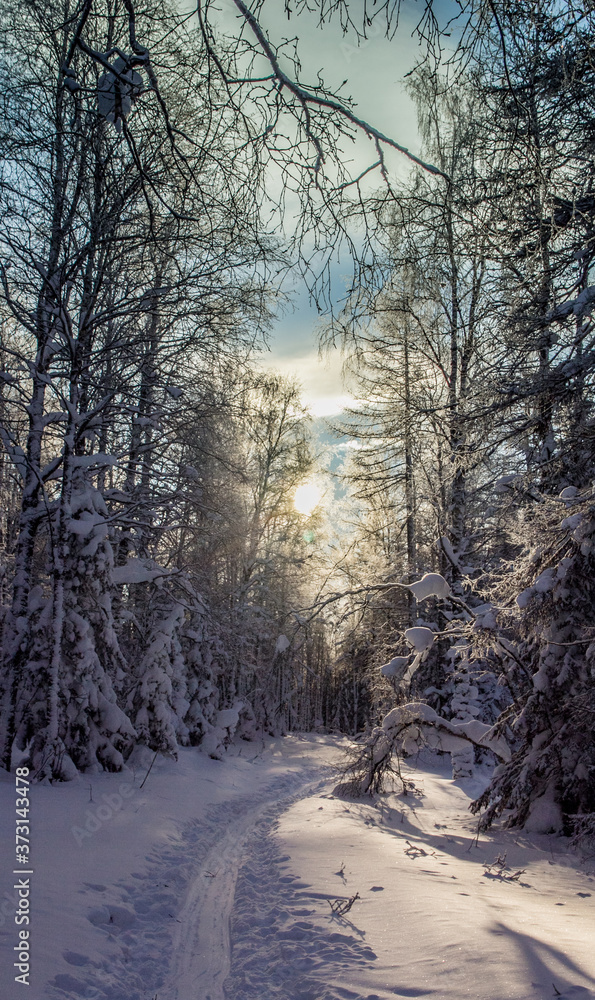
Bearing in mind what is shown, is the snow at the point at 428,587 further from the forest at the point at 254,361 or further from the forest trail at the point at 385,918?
the forest trail at the point at 385,918

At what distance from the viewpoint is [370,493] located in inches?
558

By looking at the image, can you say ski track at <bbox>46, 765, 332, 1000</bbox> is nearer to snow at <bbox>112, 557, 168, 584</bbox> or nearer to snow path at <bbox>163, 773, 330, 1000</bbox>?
snow path at <bbox>163, 773, 330, 1000</bbox>

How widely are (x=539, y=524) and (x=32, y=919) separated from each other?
235 inches

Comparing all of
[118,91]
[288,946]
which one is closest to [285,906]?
[288,946]

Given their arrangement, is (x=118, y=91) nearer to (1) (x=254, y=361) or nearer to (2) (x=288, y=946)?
(2) (x=288, y=946)

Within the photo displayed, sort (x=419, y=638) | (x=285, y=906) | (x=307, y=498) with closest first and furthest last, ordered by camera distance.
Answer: (x=285, y=906), (x=419, y=638), (x=307, y=498)

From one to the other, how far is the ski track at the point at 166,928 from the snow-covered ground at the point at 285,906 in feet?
0.05

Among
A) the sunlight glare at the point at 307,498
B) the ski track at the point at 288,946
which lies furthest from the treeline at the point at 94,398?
the sunlight glare at the point at 307,498

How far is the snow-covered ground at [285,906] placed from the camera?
302 cm

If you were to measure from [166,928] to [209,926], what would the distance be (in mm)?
354

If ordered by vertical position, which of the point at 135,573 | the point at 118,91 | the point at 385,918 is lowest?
the point at 385,918

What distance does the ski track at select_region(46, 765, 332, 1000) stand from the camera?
3365 millimetres

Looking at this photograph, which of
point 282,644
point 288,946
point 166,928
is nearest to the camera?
point 288,946

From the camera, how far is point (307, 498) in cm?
2300
